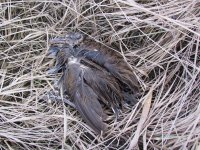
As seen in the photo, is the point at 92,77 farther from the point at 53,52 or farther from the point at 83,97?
the point at 53,52

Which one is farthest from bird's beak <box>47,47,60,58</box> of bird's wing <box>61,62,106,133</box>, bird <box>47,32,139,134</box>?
bird's wing <box>61,62,106,133</box>

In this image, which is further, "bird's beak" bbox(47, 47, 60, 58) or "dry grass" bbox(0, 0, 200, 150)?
"bird's beak" bbox(47, 47, 60, 58)

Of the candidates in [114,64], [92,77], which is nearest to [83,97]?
[92,77]

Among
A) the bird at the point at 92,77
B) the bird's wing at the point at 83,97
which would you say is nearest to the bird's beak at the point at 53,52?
the bird at the point at 92,77

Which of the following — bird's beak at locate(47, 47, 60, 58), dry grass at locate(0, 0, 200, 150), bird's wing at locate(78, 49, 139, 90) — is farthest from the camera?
bird's beak at locate(47, 47, 60, 58)

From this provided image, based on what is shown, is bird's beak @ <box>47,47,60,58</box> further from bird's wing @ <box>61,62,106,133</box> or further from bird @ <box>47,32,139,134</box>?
bird's wing @ <box>61,62,106,133</box>

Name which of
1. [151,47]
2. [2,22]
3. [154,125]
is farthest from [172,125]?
[2,22]
